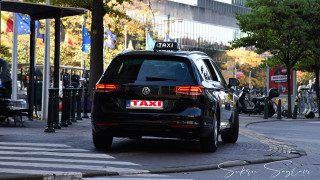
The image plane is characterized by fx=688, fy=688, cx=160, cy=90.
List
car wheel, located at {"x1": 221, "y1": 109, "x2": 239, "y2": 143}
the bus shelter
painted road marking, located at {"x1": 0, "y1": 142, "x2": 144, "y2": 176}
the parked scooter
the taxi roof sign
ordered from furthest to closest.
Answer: the parked scooter → the bus shelter → car wheel, located at {"x1": 221, "y1": 109, "x2": 239, "y2": 143} → the taxi roof sign → painted road marking, located at {"x1": 0, "y1": 142, "x2": 144, "y2": 176}

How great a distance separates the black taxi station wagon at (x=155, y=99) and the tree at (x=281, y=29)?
22.0 m

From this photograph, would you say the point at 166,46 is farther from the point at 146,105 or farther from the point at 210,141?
the point at 210,141

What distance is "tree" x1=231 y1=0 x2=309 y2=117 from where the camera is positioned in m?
32.3

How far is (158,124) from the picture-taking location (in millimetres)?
10266

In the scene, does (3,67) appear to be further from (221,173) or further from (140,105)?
(221,173)

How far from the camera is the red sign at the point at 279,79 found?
123ft

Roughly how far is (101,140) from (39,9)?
271 inches

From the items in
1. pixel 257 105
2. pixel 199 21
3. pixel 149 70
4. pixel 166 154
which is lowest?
pixel 166 154

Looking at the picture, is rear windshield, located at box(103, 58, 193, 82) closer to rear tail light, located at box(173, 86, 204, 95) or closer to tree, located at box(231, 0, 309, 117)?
rear tail light, located at box(173, 86, 204, 95)

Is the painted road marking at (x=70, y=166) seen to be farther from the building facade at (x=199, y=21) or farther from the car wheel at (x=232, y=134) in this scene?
the building facade at (x=199, y=21)

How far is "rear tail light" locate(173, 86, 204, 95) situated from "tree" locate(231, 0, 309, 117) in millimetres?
22218

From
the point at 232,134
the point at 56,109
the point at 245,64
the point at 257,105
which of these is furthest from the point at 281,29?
the point at 245,64

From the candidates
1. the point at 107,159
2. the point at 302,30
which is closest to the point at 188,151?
the point at 107,159

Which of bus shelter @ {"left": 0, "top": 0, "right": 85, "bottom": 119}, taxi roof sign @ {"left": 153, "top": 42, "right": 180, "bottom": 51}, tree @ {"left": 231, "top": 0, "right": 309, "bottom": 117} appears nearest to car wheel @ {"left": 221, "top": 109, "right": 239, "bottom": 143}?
taxi roof sign @ {"left": 153, "top": 42, "right": 180, "bottom": 51}
